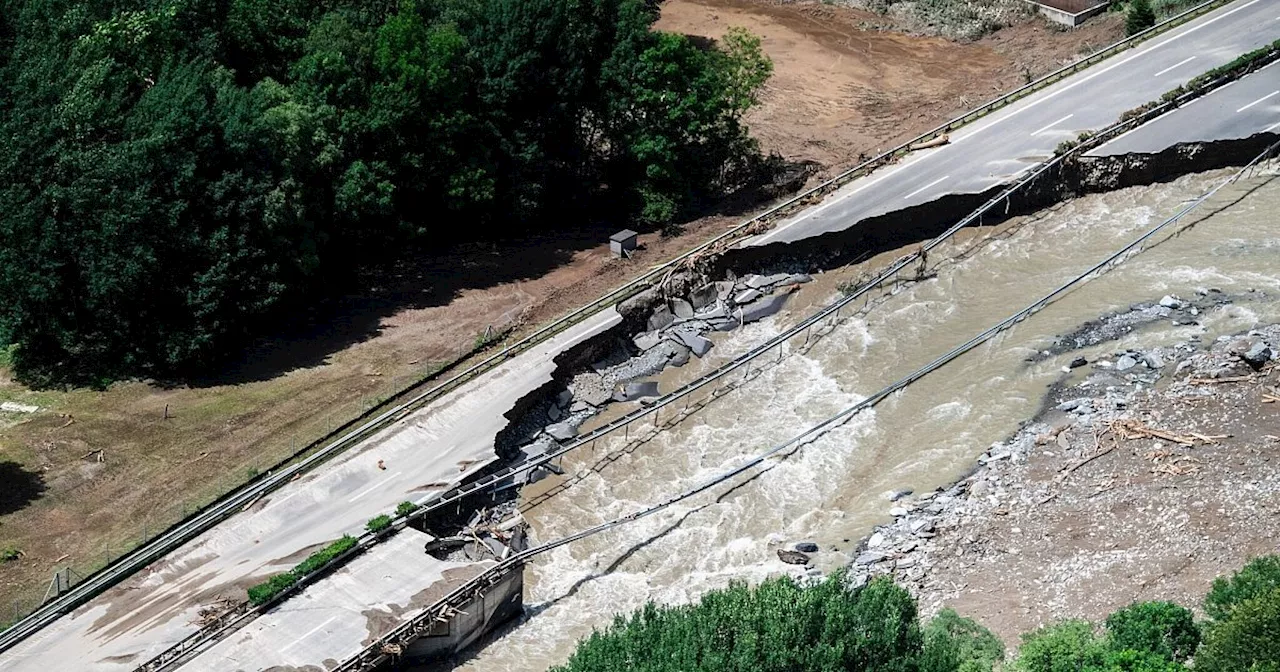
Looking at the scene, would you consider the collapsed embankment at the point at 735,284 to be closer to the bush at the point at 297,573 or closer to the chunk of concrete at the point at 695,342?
the chunk of concrete at the point at 695,342

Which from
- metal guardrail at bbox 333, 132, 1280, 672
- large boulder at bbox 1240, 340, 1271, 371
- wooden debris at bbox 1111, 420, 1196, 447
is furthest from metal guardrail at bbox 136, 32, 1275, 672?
large boulder at bbox 1240, 340, 1271, 371

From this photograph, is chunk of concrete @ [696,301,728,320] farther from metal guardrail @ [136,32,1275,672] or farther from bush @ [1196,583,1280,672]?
bush @ [1196,583,1280,672]

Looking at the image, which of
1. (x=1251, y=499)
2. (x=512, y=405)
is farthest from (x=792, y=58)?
(x=1251, y=499)

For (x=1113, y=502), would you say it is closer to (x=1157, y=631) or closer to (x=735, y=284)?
(x=1157, y=631)

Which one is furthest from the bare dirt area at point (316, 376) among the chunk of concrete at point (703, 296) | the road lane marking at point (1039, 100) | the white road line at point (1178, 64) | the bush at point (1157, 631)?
the bush at point (1157, 631)

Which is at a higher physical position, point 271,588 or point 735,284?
point 735,284

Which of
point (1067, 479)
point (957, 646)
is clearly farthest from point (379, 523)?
point (1067, 479)
